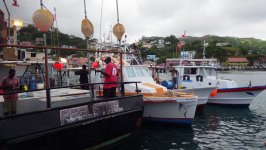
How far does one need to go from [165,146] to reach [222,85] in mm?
10446

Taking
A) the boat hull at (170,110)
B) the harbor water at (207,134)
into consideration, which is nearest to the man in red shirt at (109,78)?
the harbor water at (207,134)

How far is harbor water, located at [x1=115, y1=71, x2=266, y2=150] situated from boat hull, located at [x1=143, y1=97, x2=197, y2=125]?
37cm

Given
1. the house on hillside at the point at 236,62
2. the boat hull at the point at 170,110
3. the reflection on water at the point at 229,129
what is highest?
the house on hillside at the point at 236,62

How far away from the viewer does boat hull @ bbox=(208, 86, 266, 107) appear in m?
18.1

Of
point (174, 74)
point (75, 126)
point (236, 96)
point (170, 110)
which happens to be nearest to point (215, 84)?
point (236, 96)

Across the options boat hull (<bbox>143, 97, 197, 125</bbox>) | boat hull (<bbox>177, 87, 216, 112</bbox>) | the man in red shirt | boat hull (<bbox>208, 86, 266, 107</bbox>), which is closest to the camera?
the man in red shirt

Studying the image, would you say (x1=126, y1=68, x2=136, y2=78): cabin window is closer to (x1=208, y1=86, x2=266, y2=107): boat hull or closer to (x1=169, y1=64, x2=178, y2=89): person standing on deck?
(x1=169, y1=64, x2=178, y2=89): person standing on deck

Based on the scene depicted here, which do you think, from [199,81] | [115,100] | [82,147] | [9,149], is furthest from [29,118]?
[199,81]

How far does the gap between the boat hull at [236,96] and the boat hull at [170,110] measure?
269 inches

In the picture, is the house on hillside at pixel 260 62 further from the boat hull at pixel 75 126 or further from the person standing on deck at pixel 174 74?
the boat hull at pixel 75 126

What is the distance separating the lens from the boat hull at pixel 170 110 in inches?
484

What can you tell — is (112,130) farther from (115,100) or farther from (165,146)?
(165,146)

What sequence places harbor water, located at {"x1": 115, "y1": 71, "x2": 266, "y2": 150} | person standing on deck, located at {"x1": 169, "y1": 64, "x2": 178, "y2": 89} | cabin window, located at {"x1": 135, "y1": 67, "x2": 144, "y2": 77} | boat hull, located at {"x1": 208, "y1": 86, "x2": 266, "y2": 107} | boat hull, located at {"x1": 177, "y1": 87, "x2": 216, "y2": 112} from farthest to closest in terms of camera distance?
boat hull, located at {"x1": 208, "y1": 86, "x2": 266, "y2": 107}
person standing on deck, located at {"x1": 169, "y1": 64, "x2": 178, "y2": 89}
boat hull, located at {"x1": 177, "y1": 87, "x2": 216, "y2": 112}
cabin window, located at {"x1": 135, "y1": 67, "x2": 144, "y2": 77}
harbor water, located at {"x1": 115, "y1": 71, "x2": 266, "y2": 150}

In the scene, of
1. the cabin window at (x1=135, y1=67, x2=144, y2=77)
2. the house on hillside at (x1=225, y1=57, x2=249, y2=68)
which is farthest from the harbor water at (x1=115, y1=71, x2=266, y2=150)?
the house on hillside at (x1=225, y1=57, x2=249, y2=68)
